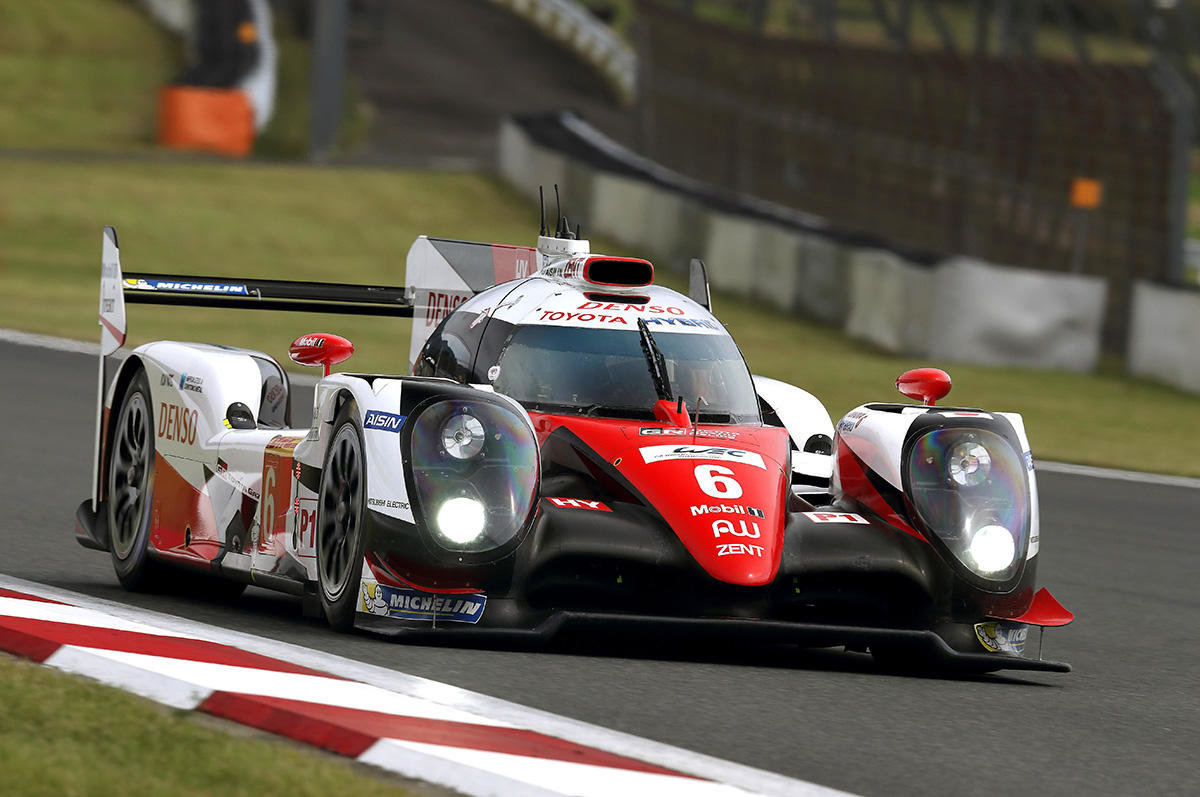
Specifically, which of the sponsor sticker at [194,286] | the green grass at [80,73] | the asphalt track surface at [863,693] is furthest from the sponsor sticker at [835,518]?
the green grass at [80,73]

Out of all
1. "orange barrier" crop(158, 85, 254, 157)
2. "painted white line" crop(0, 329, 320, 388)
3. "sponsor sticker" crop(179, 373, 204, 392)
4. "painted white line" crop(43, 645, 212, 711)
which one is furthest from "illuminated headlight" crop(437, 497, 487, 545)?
"orange barrier" crop(158, 85, 254, 157)

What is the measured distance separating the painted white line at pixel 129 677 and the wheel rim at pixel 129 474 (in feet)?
8.94

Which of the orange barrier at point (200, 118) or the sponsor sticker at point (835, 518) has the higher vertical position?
the orange barrier at point (200, 118)

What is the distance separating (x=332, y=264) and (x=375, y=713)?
2327 centimetres

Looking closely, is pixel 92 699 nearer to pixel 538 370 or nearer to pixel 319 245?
pixel 538 370

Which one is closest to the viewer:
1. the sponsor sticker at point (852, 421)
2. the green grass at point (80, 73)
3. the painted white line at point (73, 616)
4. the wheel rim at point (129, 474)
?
the painted white line at point (73, 616)

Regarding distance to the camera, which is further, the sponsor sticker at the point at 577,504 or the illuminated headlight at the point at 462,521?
the sponsor sticker at the point at 577,504

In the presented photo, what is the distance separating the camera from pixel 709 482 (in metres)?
7.19

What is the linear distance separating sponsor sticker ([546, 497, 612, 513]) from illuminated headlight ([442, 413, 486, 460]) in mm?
342

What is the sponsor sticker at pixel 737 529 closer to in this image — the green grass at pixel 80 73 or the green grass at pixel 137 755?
the green grass at pixel 137 755

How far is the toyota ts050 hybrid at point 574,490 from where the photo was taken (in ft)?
22.9

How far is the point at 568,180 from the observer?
1292 inches

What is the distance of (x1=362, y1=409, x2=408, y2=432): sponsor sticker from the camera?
705 centimetres

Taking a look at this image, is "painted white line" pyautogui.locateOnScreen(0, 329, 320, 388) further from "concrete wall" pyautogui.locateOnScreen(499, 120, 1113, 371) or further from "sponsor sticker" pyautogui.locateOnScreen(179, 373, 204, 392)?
"sponsor sticker" pyautogui.locateOnScreen(179, 373, 204, 392)
